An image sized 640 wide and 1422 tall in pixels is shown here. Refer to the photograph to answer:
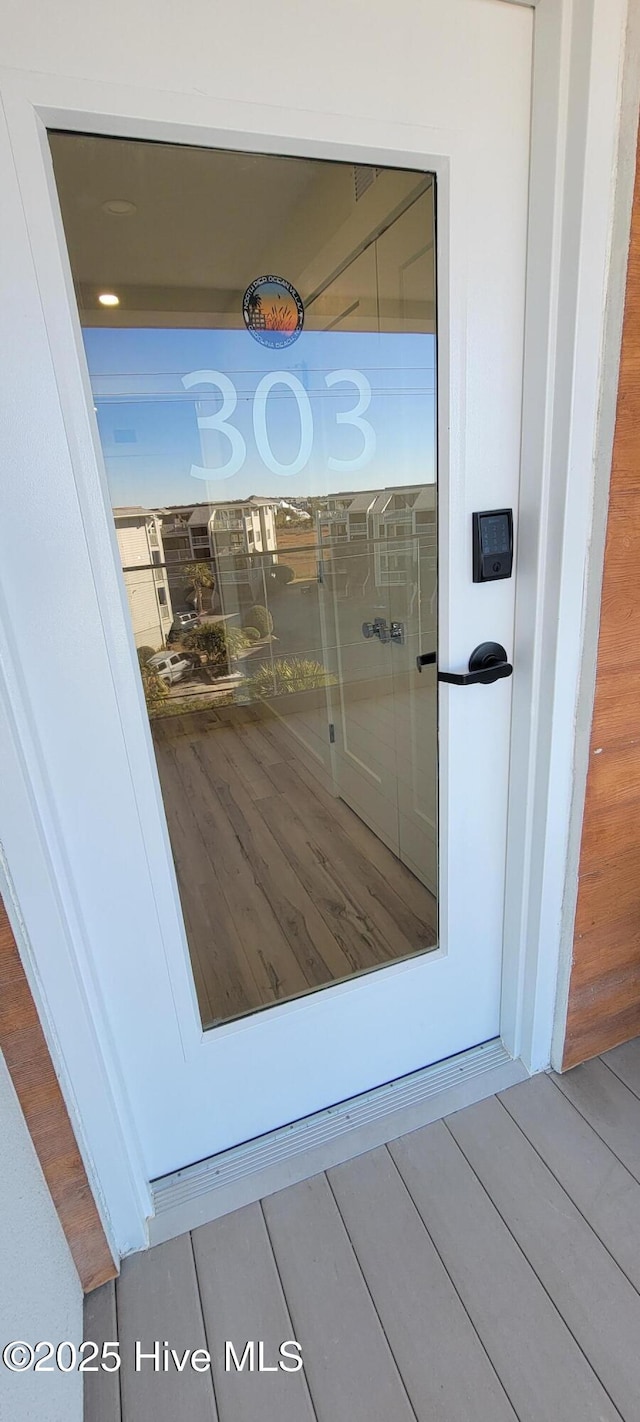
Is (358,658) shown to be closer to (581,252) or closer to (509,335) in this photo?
(509,335)

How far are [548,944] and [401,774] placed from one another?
57 cm

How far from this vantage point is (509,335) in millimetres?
1037

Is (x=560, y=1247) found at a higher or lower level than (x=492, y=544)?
lower

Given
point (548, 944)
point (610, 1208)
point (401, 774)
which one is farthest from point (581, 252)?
point (610, 1208)

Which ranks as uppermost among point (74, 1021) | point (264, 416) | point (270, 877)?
point (264, 416)

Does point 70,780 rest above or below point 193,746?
above

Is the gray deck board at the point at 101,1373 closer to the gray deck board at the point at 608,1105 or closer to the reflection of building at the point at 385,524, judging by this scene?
the gray deck board at the point at 608,1105

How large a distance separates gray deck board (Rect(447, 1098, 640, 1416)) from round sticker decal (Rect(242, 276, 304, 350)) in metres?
1.75

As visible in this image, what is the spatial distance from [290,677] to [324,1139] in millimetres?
1164

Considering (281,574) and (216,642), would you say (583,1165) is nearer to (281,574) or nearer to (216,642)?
(216,642)

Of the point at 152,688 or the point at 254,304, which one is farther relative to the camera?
the point at 254,304

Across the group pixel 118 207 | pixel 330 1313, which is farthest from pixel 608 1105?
pixel 118 207

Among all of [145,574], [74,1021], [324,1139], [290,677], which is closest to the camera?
[74,1021]

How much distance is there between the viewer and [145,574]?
111cm
